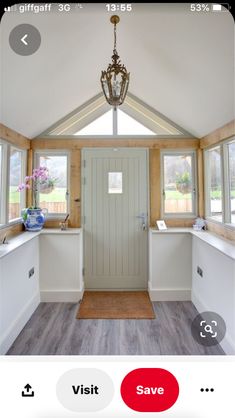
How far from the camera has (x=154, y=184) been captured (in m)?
3.12

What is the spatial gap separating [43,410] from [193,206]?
9.79ft

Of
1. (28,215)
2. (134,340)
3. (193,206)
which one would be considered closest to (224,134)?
(193,206)

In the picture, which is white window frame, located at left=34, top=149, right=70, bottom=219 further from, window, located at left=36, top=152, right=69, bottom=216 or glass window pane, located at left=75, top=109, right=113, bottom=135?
glass window pane, located at left=75, top=109, right=113, bottom=135

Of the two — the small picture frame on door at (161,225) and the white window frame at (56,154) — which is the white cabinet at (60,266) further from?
the small picture frame on door at (161,225)

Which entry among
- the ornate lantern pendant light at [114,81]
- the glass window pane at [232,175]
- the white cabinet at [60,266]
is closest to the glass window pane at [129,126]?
the glass window pane at [232,175]

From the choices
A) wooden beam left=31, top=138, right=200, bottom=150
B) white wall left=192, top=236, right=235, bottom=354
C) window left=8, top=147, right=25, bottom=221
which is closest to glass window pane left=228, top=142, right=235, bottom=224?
white wall left=192, top=236, right=235, bottom=354

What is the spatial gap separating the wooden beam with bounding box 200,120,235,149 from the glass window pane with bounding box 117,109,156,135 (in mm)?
664

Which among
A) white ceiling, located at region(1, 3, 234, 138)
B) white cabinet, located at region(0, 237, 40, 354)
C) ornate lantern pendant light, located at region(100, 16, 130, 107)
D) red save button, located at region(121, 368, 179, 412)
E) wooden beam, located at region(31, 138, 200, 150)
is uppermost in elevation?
white ceiling, located at region(1, 3, 234, 138)

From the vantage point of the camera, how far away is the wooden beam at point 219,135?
2.16 meters

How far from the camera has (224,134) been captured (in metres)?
2.32

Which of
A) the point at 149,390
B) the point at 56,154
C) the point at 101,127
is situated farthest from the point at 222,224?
the point at 149,390

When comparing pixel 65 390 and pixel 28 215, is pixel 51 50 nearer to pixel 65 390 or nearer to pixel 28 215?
pixel 28 215

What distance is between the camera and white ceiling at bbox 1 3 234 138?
1511mm

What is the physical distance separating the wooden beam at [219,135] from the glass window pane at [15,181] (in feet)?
7.36
